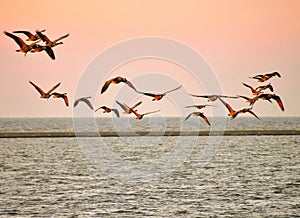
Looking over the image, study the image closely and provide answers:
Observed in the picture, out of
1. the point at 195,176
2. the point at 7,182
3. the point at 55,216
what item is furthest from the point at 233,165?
the point at 55,216

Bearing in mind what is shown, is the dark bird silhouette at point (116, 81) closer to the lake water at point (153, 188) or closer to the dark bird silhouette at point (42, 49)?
the dark bird silhouette at point (42, 49)

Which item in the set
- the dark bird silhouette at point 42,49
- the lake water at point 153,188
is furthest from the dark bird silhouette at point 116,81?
the lake water at point 153,188

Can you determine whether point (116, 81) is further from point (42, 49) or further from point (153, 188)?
point (153, 188)

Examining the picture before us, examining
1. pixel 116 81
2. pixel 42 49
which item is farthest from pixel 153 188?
pixel 42 49

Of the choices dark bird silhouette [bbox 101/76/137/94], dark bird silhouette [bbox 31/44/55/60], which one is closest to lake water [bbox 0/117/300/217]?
dark bird silhouette [bbox 101/76/137/94]

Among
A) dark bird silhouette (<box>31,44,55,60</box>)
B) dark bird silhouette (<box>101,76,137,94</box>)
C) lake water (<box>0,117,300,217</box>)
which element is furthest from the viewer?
lake water (<box>0,117,300,217</box>)

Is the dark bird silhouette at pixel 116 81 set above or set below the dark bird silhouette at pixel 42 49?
below

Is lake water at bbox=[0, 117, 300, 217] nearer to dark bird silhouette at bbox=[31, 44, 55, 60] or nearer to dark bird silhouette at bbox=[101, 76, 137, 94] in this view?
dark bird silhouette at bbox=[101, 76, 137, 94]

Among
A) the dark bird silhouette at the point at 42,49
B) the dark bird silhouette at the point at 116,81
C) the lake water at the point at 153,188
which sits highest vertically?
the dark bird silhouette at the point at 42,49

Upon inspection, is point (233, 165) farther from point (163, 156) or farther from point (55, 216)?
point (55, 216)

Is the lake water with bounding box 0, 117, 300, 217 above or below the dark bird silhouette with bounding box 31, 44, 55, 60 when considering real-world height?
below

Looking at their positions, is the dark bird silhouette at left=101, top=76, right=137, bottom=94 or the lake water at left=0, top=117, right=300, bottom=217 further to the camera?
the lake water at left=0, top=117, right=300, bottom=217

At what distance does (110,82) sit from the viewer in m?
32.3

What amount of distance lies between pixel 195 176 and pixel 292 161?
22.2 metres
